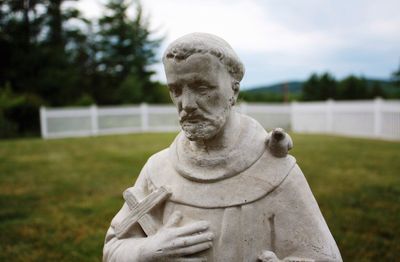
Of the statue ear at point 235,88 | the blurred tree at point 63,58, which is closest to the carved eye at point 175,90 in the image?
the statue ear at point 235,88

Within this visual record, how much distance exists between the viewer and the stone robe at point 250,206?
1654 millimetres

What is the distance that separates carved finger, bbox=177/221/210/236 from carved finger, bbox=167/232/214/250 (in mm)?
21

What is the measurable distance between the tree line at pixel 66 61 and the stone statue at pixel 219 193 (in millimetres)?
16152

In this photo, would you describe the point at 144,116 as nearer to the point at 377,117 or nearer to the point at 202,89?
the point at 377,117

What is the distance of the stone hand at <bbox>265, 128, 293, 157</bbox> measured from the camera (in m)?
1.68

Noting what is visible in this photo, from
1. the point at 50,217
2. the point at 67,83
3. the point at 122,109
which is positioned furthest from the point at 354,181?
the point at 67,83

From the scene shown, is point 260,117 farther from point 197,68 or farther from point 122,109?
point 197,68

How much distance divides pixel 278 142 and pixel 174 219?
1.88 ft

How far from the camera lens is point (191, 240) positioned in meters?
1.59

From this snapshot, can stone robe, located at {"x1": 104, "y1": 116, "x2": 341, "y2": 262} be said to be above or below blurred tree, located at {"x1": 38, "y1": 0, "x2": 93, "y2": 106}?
below

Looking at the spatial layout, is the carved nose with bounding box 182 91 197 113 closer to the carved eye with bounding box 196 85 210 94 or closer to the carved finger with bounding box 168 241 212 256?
the carved eye with bounding box 196 85 210 94

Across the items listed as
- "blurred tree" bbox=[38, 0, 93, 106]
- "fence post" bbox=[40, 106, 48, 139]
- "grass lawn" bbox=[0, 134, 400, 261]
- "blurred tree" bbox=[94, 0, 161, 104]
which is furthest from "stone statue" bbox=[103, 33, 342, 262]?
"blurred tree" bbox=[94, 0, 161, 104]

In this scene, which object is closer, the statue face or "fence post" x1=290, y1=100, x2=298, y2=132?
the statue face

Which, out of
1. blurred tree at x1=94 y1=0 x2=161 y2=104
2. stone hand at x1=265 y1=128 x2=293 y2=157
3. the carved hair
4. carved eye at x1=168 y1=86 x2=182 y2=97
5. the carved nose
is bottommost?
stone hand at x1=265 y1=128 x2=293 y2=157
